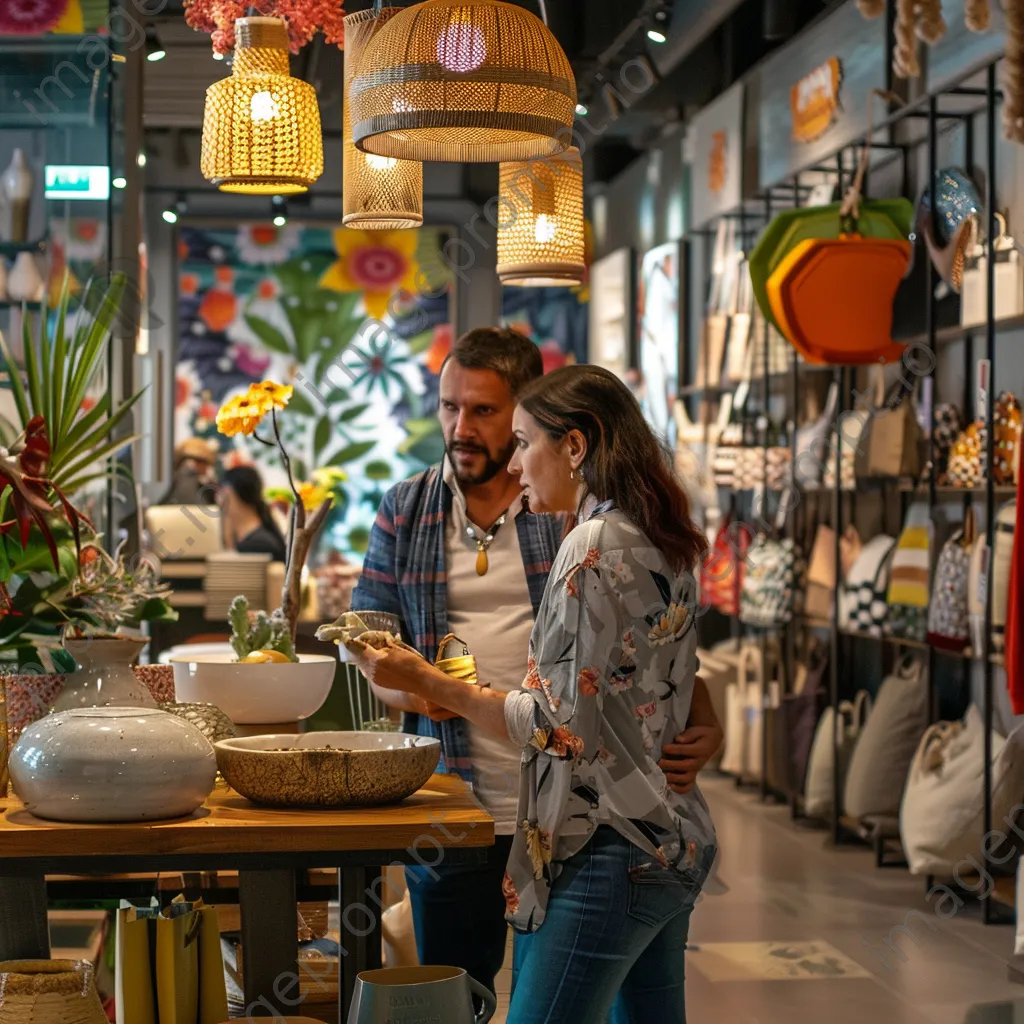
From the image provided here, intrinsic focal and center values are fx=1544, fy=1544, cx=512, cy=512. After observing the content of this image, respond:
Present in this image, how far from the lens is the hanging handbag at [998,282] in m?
5.00

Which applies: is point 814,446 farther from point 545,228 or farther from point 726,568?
point 545,228

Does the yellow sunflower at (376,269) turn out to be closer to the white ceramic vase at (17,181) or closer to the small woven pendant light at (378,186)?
the white ceramic vase at (17,181)

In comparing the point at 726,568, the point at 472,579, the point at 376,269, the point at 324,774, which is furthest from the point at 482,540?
the point at 376,269

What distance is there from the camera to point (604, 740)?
2023 millimetres

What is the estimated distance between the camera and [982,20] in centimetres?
163

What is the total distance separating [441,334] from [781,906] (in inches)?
306

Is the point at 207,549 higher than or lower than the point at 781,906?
higher

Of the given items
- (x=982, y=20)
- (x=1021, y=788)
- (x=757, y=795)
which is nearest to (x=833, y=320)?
(x=1021, y=788)

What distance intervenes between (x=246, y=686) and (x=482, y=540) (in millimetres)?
488

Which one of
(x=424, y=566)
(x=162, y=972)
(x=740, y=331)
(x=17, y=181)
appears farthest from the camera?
(x=740, y=331)

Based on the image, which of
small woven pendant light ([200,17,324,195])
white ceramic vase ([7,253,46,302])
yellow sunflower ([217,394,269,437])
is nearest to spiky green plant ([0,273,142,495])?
yellow sunflower ([217,394,269,437])

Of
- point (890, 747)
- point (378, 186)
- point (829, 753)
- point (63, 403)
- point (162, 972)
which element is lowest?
point (829, 753)

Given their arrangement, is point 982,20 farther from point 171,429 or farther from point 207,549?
point 171,429

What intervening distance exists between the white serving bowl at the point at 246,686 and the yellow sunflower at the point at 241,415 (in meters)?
0.44
